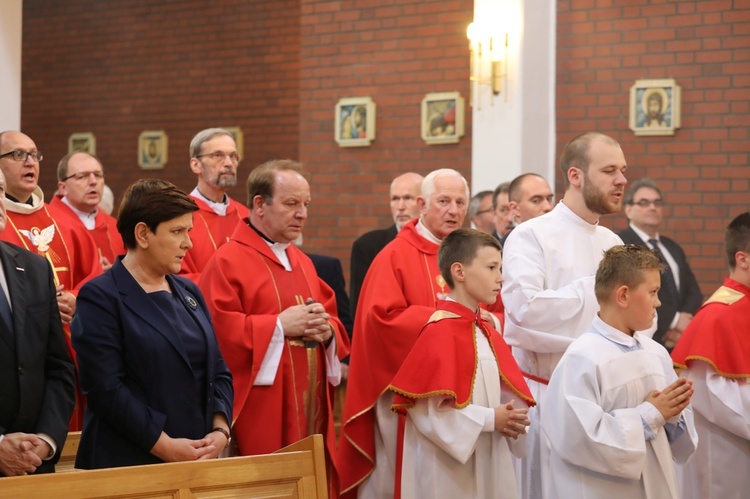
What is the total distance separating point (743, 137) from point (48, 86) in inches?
332

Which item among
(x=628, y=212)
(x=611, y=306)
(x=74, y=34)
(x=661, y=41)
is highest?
(x=74, y=34)

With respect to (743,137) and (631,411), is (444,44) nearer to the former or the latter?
(743,137)

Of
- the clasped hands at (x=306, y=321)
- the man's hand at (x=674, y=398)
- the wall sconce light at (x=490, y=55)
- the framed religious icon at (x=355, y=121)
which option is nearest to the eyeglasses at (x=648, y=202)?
the wall sconce light at (x=490, y=55)

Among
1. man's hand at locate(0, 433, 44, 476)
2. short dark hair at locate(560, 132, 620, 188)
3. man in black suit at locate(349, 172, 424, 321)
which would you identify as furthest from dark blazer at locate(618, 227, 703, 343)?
man's hand at locate(0, 433, 44, 476)

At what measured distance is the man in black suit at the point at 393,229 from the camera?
7.29 metres

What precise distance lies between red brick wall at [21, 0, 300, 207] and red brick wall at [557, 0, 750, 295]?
4089 millimetres

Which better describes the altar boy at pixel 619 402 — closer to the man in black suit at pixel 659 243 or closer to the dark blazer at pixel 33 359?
the dark blazer at pixel 33 359

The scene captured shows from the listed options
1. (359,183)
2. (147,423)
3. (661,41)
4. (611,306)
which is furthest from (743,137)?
(147,423)

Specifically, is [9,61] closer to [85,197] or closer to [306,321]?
[85,197]

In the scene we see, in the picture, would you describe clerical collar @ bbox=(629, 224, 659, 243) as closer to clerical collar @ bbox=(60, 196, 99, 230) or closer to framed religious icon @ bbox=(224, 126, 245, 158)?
clerical collar @ bbox=(60, 196, 99, 230)

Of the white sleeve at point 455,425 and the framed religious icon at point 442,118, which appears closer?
the white sleeve at point 455,425

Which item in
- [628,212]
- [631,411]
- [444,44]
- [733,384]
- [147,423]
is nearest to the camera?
[147,423]

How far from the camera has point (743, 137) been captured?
26.6 feet

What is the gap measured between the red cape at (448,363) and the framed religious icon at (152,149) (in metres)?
8.28
